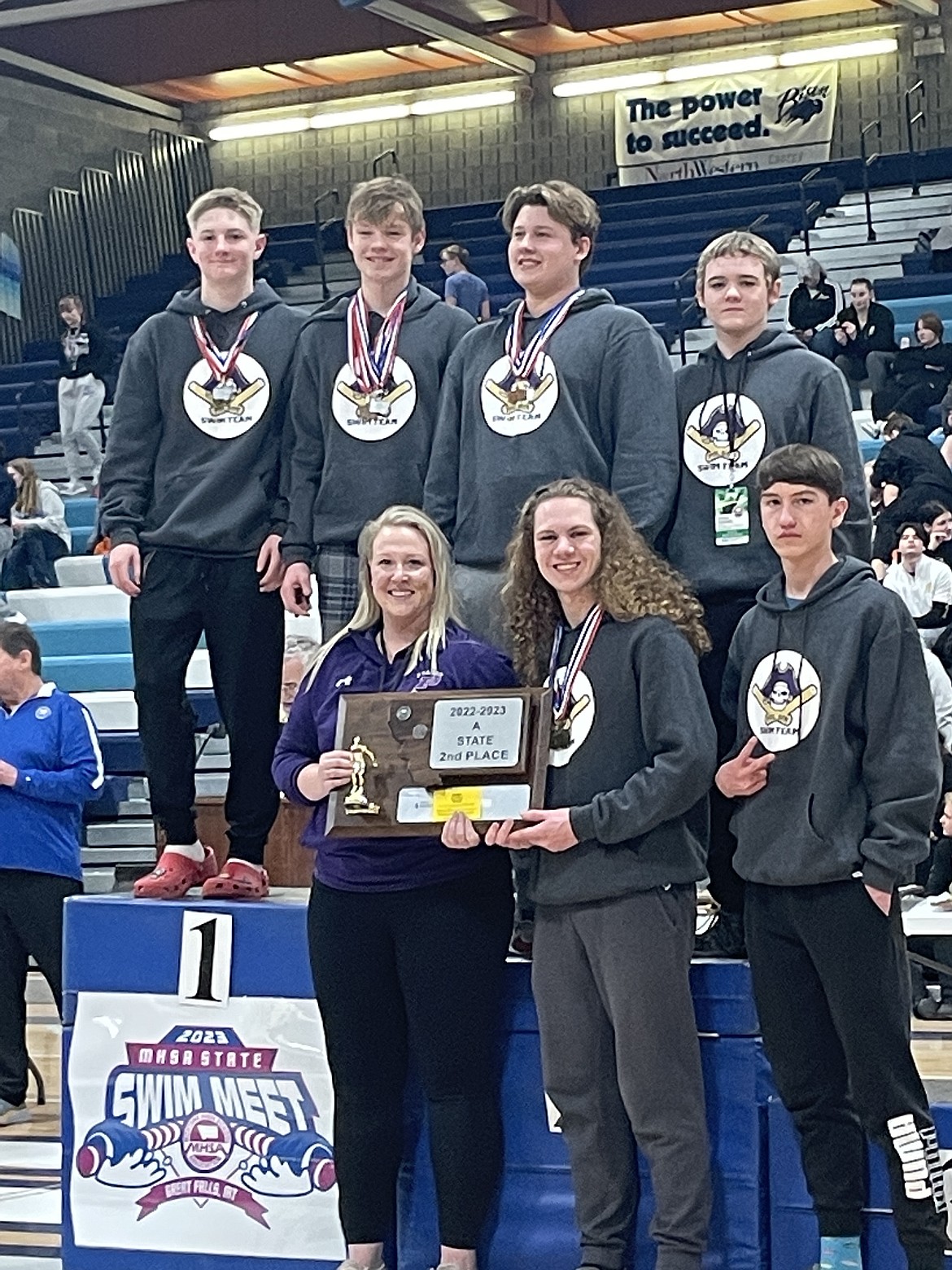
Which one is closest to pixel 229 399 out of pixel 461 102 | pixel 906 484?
pixel 906 484

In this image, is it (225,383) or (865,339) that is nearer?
(225,383)

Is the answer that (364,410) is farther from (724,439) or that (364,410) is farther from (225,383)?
(724,439)

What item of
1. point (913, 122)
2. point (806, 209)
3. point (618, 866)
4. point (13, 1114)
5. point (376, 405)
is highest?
point (913, 122)

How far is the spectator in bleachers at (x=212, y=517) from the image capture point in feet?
13.1

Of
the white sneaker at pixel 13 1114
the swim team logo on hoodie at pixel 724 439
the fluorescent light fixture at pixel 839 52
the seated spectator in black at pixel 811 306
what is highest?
the fluorescent light fixture at pixel 839 52

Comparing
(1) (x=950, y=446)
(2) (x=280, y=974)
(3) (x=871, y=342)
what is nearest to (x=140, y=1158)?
(2) (x=280, y=974)

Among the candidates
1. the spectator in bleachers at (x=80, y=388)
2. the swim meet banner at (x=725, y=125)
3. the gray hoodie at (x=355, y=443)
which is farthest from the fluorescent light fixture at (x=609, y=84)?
the gray hoodie at (x=355, y=443)

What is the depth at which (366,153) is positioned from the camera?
60.7 feet

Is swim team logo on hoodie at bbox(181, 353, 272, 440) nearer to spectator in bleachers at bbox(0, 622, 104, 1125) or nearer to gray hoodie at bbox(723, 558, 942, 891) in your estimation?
gray hoodie at bbox(723, 558, 942, 891)

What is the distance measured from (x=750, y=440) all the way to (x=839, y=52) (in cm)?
1413

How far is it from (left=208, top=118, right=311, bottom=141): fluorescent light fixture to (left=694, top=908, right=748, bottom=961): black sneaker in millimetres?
16060

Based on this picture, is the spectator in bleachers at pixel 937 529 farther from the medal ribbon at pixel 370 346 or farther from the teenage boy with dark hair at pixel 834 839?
the teenage boy with dark hair at pixel 834 839

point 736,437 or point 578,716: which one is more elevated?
point 736,437

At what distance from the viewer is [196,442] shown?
159 inches
